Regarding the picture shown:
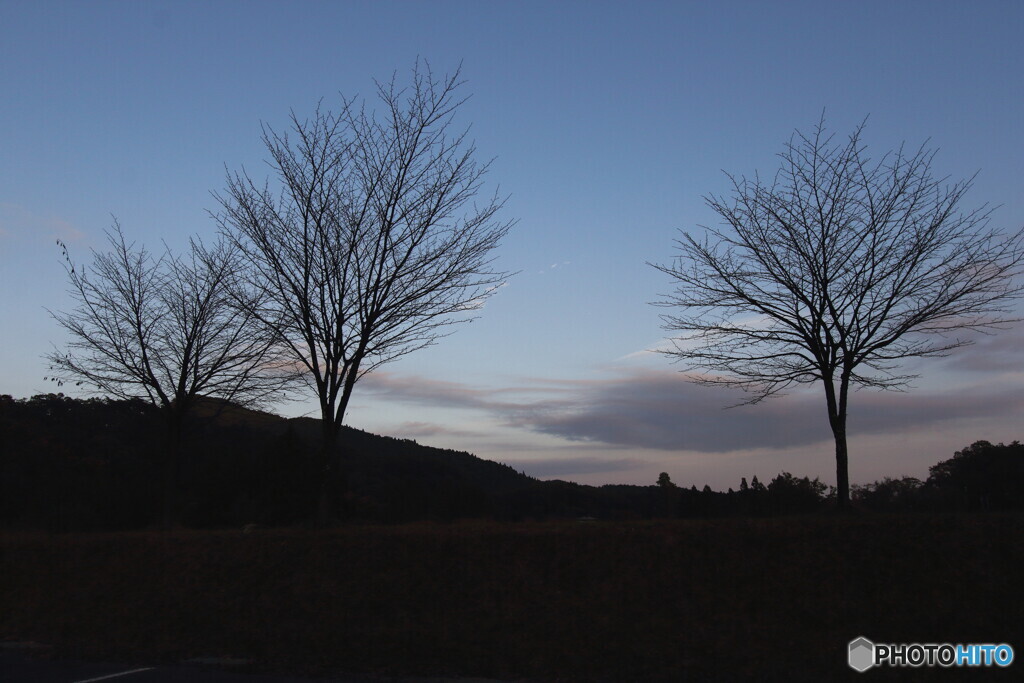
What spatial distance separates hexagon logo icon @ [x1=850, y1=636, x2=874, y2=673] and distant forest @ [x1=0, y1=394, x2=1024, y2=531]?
3808mm

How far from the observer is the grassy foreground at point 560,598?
7.91 meters

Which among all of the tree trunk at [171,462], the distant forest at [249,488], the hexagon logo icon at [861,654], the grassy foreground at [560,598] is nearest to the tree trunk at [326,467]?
the grassy foreground at [560,598]

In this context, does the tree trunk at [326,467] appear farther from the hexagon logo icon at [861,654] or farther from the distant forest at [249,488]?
the hexagon logo icon at [861,654]

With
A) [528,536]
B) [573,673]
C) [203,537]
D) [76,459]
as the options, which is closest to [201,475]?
[76,459]

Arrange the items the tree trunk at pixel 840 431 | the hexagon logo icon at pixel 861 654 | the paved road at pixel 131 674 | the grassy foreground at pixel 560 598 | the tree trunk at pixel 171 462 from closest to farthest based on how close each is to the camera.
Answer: the hexagon logo icon at pixel 861 654 < the grassy foreground at pixel 560 598 < the paved road at pixel 131 674 < the tree trunk at pixel 840 431 < the tree trunk at pixel 171 462

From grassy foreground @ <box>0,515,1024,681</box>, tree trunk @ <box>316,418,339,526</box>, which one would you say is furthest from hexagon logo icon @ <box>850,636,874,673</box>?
tree trunk @ <box>316,418,339,526</box>

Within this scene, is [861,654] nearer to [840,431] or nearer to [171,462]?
[840,431]

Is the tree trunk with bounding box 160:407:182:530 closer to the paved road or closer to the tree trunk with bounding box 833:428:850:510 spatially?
the paved road

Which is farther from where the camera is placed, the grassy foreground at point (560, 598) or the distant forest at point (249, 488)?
the distant forest at point (249, 488)

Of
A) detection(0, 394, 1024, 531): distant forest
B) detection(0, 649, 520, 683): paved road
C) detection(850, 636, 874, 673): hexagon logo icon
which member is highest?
detection(0, 394, 1024, 531): distant forest

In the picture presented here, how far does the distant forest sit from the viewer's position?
537 inches

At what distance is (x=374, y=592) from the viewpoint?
1005cm

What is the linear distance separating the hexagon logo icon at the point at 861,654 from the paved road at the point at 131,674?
3.78 m

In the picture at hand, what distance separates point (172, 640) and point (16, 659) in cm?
201
